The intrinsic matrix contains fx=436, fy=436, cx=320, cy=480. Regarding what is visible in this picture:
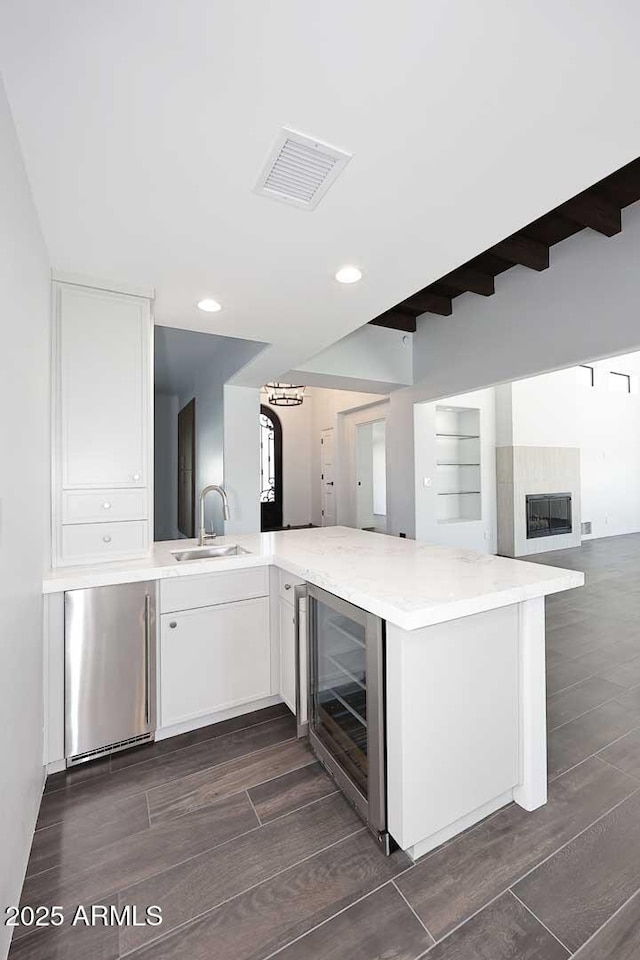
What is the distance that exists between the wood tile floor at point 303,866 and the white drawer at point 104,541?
3.15 feet

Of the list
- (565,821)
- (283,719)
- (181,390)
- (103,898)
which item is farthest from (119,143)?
(181,390)

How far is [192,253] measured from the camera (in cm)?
202

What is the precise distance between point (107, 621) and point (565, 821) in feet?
6.66

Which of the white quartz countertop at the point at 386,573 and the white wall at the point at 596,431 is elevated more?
the white wall at the point at 596,431

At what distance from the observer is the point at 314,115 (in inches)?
49.7

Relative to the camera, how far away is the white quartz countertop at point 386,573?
4.80 feet

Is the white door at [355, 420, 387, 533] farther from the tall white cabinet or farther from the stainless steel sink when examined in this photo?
the tall white cabinet

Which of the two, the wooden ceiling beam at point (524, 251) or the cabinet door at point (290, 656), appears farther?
the wooden ceiling beam at point (524, 251)

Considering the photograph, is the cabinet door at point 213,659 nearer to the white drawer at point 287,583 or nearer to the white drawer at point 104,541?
the white drawer at point 287,583

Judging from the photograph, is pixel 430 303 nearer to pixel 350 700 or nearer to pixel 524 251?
pixel 524 251

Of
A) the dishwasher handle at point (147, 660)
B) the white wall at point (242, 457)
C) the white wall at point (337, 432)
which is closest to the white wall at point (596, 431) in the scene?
the white wall at point (337, 432)

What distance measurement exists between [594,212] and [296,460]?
22.6ft

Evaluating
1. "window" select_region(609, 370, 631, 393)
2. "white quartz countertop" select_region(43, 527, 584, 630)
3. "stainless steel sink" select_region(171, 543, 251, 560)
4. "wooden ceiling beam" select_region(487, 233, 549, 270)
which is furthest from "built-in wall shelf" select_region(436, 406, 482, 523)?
"stainless steel sink" select_region(171, 543, 251, 560)

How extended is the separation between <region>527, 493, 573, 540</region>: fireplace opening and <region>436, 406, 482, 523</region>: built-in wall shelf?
860 millimetres
